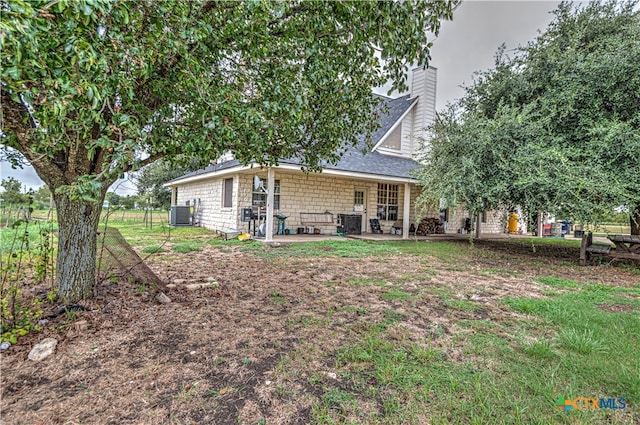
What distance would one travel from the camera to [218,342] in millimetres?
2730

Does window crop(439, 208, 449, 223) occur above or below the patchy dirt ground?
above

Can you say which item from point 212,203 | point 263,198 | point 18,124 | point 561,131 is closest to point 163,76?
point 18,124

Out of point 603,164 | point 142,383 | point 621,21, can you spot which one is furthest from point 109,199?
point 621,21

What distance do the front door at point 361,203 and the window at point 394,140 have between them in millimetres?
2763

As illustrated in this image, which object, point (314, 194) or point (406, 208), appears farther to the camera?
point (314, 194)

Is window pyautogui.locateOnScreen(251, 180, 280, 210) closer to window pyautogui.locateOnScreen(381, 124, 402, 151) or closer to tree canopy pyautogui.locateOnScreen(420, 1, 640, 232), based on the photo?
tree canopy pyautogui.locateOnScreen(420, 1, 640, 232)

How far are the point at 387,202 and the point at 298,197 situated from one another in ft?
14.3

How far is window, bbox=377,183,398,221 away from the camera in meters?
13.4

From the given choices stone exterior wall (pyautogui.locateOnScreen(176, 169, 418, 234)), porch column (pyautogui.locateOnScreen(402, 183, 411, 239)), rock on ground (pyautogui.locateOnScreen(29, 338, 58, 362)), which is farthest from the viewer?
porch column (pyautogui.locateOnScreen(402, 183, 411, 239))

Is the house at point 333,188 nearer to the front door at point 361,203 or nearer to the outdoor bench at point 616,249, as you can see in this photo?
the front door at point 361,203

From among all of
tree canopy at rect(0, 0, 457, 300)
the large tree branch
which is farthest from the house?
the large tree branch

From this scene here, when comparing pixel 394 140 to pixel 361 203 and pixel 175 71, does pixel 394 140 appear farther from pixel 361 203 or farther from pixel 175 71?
pixel 175 71
